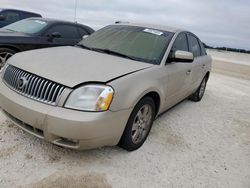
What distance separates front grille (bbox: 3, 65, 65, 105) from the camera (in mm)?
2568

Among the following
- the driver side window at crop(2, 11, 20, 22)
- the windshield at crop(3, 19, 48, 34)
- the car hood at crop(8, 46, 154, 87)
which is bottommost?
the driver side window at crop(2, 11, 20, 22)

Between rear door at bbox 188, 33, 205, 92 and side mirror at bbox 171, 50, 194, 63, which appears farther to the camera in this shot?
rear door at bbox 188, 33, 205, 92

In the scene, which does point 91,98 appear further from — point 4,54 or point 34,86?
point 4,54

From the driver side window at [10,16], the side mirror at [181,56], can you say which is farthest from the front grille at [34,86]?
the driver side window at [10,16]

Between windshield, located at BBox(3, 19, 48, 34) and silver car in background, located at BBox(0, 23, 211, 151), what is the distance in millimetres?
2880

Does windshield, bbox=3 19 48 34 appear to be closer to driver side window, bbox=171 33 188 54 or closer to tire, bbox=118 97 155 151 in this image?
driver side window, bbox=171 33 188 54

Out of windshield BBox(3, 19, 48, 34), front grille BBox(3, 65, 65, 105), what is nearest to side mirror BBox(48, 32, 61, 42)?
windshield BBox(3, 19, 48, 34)

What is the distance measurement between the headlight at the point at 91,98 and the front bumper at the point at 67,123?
2.3 inches

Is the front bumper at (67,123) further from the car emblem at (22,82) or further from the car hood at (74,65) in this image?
the car hood at (74,65)

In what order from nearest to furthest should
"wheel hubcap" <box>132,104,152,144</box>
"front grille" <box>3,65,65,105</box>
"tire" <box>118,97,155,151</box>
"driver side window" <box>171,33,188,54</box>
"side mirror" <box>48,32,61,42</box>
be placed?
"front grille" <box>3,65,65,105</box> < "tire" <box>118,97,155,151</box> < "wheel hubcap" <box>132,104,152,144</box> < "driver side window" <box>171,33,188,54</box> < "side mirror" <box>48,32,61,42</box>

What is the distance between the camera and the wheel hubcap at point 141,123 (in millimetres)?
3172

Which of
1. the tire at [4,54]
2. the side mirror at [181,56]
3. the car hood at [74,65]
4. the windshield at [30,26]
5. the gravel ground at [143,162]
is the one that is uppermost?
the side mirror at [181,56]

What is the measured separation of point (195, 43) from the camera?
5.29 meters

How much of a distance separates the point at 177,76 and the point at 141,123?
1.10 m
